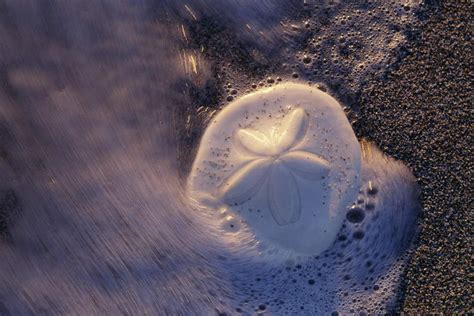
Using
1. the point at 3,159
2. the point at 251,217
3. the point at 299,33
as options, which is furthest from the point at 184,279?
the point at 299,33

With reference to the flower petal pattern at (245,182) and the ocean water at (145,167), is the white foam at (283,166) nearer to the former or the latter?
the flower petal pattern at (245,182)

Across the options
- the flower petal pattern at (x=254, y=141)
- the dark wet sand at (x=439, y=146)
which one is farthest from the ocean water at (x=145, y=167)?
the flower petal pattern at (x=254, y=141)

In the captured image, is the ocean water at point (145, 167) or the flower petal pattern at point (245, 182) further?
the ocean water at point (145, 167)

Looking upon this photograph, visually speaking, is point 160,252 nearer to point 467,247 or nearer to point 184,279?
point 184,279

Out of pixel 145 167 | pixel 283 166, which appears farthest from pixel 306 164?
pixel 145 167

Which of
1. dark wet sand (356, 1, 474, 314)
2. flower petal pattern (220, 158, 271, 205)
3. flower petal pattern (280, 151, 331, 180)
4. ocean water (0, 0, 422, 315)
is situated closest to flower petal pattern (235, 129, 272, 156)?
flower petal pattern (220, 158, 271, 205)

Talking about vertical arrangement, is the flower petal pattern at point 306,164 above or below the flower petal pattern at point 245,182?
above
